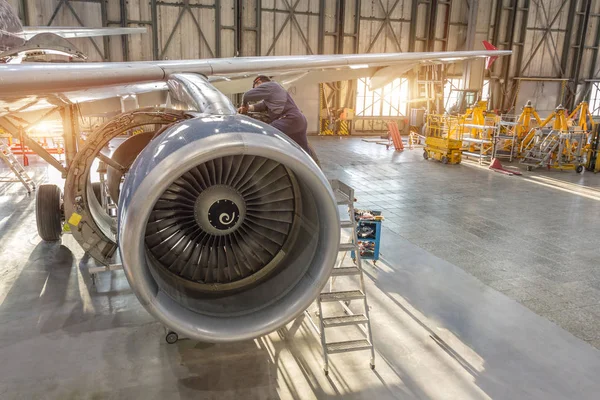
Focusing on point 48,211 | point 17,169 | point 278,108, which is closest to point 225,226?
point 278,108

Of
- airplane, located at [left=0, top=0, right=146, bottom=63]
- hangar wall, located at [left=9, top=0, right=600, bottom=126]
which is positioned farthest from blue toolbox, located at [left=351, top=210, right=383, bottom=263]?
hangar wall, located at [left=9, top=0, right=600, bottom=126]

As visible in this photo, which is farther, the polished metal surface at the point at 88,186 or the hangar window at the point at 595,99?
the hangar window at the point at 595,99

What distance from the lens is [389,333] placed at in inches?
215

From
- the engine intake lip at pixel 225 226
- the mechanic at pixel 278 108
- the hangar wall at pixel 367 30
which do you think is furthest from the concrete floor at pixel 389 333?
the hangar wall at pixel 367 30

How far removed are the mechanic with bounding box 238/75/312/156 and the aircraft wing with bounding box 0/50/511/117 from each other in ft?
2.19

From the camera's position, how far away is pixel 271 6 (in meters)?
25.1

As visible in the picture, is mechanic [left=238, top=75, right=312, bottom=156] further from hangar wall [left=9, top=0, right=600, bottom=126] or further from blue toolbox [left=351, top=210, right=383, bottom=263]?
hangar wall [left=9, top=0, right=600, bottom=126]

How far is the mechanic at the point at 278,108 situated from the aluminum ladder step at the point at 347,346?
2.17 m

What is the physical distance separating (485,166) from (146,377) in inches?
639

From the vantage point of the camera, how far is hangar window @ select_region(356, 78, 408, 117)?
28.7 meters

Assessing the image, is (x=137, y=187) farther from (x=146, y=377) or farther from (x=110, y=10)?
(x=110, y=10)

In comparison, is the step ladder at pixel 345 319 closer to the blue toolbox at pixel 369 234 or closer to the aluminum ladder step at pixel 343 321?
the aluminum ladder step at pixel 343 321

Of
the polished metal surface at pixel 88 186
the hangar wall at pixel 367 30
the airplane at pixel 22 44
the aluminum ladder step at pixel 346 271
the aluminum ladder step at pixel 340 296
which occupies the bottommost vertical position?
the aluminum ladder step at pixel 340 296

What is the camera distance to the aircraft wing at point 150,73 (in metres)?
3.79
